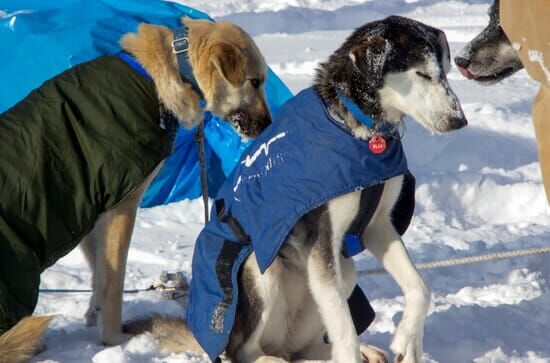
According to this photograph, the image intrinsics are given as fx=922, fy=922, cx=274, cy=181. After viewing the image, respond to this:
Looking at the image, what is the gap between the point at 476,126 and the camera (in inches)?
290

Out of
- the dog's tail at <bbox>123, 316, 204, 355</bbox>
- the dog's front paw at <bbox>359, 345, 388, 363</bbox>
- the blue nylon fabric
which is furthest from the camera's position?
the dog's tail at <bbox>123, 316, 204, 355</bbox>

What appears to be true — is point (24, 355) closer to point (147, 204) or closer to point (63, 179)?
point (63, 179)

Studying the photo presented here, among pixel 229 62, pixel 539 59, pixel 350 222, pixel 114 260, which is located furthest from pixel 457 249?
pixel 539 59

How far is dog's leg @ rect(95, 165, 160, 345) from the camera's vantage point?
412 cm

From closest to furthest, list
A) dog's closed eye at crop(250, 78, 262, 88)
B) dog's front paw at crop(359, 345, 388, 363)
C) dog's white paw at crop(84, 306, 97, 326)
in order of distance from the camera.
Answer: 1. dog's front paw at crop(359, 345, 388, 363)
2. dog's white paw at crop(84, 306, 97, 326)
3. dog's closed eye at crop(250, 78, 262, 88)

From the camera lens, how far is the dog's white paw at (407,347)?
3.43 m

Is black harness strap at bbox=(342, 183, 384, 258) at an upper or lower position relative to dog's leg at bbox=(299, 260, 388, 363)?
upper

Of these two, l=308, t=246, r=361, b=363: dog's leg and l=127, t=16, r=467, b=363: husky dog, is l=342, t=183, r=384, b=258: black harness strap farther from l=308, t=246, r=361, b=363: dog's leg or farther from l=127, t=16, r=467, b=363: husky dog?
l=308, t=246, r=361, b=363: dog's leg

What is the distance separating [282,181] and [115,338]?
3.80 ft

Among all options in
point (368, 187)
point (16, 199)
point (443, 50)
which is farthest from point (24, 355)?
point (443, 50)

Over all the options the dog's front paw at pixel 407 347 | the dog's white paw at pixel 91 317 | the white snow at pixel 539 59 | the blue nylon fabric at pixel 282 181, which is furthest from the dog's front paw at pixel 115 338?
the white snow at pixel 539 59

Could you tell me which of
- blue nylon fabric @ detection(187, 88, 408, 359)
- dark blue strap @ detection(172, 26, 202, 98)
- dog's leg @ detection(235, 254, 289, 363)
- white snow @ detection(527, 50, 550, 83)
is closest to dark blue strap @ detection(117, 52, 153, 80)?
dark blue strap @ detection(172, 26, 202, 98)

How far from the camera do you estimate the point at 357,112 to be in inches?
137

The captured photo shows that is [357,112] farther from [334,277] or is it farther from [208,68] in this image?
[208,68]
